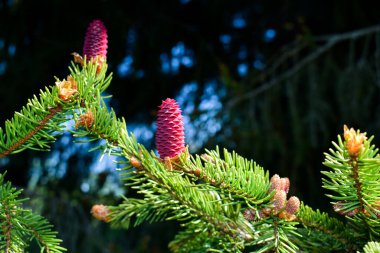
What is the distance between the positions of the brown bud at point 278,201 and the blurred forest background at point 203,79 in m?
1.92

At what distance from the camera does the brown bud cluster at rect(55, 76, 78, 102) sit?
1.75 feet

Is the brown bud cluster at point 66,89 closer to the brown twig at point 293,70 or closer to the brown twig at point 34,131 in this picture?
the brown twig at point 34,131

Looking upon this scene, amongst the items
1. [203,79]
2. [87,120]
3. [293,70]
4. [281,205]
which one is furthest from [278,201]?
[203,79]

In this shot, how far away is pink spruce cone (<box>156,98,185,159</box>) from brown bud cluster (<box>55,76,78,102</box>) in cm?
10

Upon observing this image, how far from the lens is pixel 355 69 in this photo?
2531 mm

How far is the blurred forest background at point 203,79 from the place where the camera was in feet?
8.37

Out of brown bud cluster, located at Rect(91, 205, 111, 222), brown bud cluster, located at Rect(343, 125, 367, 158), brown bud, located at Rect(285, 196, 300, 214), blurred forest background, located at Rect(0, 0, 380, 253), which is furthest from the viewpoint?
blurred forest background, located at Rect(0, 0, 380, 253)

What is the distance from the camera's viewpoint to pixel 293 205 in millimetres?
549

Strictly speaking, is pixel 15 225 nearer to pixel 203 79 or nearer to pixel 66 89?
pixel 66 89

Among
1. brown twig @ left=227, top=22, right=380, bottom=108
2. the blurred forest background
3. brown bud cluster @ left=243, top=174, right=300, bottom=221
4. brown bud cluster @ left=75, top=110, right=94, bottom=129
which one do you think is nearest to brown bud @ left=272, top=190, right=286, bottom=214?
brown bud cluster @ left=243, top=174, right=300, bottom=221

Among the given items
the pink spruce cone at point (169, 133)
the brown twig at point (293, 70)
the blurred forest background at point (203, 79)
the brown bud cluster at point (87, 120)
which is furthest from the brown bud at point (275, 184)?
the brown twig at point (293, 70)

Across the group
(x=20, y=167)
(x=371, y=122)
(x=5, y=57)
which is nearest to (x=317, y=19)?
(x=371, y=122)

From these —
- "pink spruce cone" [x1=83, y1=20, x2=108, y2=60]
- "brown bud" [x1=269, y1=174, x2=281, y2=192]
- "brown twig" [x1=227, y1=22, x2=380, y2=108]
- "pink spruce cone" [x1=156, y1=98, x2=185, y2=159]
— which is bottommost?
"brown bud" [x1=269, y1=174, x2=281, y2=192]

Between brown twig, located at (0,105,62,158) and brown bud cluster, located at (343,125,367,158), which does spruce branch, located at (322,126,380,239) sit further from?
brown twig, located at (0,105,62,158)
